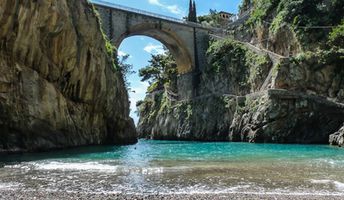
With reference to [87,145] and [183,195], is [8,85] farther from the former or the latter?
[183,195]

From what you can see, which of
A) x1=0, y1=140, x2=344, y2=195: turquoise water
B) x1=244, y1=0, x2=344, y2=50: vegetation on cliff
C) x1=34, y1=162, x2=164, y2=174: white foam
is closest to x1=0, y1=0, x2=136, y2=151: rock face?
x1=34, y1=162, x2=164, y2=174: white foam

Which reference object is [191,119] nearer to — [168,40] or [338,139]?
[168,40]

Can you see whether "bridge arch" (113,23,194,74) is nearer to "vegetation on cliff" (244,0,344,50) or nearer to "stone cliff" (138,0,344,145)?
"stone cliff" (138,0,344,145)

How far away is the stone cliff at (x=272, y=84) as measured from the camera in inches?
1825

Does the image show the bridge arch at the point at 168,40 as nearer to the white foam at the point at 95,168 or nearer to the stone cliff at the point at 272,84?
the stone cliff at the point at 272,84

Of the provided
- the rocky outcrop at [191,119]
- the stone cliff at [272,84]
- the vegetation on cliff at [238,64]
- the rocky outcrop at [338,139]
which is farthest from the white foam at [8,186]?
the vegetation on cliff at [238,64]

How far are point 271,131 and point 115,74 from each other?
19.3 m

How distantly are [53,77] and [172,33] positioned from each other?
38678mm

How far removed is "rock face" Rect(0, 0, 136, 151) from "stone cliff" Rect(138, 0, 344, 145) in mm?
18102

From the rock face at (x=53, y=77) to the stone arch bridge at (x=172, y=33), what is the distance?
1671 centimetres

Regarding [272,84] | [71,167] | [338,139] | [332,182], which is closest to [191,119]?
[272,84]

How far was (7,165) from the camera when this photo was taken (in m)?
19.0

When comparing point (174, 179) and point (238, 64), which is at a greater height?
point (238, 64)

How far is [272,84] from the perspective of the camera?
51.8 m
